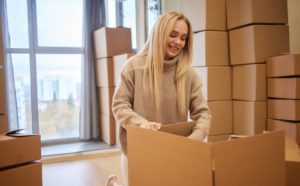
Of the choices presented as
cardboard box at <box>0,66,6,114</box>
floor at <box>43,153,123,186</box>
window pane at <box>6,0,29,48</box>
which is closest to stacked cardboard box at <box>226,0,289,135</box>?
floor at <box>43,153,123,186</box>

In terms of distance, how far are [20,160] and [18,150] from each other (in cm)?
7

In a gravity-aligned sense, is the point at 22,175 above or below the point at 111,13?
below

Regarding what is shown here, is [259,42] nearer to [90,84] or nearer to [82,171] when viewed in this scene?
[82,171]

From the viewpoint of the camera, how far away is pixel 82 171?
9.72 feet

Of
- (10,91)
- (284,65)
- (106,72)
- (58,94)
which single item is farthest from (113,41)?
(284,65)

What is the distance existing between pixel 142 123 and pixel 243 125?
182 cm

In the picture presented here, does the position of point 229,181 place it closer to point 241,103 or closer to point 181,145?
point 181,145

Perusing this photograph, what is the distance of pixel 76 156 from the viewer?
3.42 meters

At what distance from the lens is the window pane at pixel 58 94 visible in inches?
163

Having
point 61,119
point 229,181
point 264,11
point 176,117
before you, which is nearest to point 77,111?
point 61,119

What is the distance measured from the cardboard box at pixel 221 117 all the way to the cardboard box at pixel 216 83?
55 mm

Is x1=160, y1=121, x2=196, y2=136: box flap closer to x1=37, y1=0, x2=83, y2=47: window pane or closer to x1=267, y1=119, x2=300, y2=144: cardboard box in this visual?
x1=267, y1=119, x2=300, y2=144: cardboard box

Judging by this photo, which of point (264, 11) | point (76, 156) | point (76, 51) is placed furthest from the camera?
point (76, 51)

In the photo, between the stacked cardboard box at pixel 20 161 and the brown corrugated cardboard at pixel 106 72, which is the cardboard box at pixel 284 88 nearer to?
the stacked cardboard box at pixel 20 161
